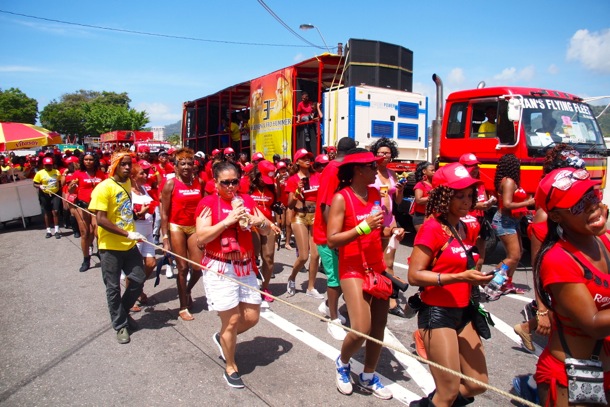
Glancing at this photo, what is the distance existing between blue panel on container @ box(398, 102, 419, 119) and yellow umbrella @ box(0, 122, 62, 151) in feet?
30.8

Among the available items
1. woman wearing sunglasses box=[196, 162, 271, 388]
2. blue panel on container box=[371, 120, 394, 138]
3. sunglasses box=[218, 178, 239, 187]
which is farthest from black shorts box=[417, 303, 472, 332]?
blue panel on container box=[371, 120, 394, 138]

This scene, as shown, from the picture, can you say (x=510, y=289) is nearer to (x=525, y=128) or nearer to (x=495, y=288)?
(x=495, y=288)

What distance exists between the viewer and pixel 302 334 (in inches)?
184

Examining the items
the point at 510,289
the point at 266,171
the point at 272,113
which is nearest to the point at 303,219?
the point at 266,171

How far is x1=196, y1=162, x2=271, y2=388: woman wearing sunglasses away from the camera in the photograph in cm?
353

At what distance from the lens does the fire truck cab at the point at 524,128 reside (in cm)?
706

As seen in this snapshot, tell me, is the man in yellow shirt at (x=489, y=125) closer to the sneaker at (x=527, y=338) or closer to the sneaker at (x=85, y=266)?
the sneaker at (x=527, y=338)

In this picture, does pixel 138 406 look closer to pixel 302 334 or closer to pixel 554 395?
pixel 302 334

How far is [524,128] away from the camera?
7.14m

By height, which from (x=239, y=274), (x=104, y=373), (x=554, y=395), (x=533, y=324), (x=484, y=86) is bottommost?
(x=104, y=373)

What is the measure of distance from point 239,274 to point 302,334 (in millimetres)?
1394

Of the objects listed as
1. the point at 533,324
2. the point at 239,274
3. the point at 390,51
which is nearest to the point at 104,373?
the point at 239,274

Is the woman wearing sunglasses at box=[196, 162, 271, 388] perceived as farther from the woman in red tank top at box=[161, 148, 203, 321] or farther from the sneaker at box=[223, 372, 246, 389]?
the woman in red tank top at box=[161, 148, 203, 321]

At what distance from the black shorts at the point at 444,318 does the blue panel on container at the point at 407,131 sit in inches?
317
